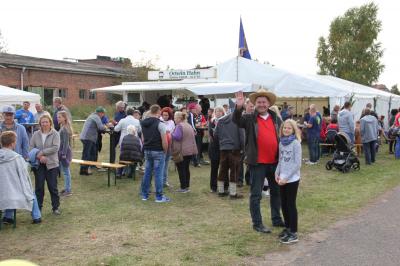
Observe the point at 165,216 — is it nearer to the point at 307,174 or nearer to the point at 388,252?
the point at 388,252

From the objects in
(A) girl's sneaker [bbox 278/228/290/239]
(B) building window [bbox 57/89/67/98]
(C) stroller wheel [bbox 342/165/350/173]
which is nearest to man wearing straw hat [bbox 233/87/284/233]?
(A) girl's sneaker [bbox 278/228/290/239]

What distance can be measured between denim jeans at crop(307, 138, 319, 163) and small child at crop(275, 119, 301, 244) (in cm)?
770

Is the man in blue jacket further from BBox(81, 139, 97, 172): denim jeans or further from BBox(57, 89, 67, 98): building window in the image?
BBox(57, 89, 67, 98): building window

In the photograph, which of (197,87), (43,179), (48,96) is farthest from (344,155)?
(48,96)

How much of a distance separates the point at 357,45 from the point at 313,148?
33.4 m

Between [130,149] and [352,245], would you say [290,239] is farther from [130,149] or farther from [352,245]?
[130,149]

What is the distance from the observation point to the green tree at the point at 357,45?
43656 mm

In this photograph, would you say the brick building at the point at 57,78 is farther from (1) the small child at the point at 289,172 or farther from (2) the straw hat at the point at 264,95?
(1) the small child at the point at 289,172

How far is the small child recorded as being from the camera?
5.57 meters

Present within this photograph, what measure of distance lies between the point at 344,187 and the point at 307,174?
177cm

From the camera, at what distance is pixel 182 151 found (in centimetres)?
888

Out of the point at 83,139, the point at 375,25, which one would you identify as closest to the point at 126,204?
the point at 83,139

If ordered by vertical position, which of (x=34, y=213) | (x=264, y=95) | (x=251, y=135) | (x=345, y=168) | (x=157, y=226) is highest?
(x=264, y=95)

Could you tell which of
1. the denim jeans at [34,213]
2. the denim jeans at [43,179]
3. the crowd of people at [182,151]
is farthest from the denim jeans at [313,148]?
the denim jeans at [34,213]
